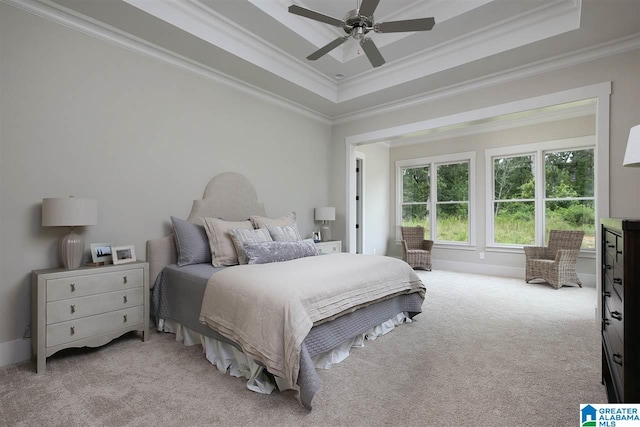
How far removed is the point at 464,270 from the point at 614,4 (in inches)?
181

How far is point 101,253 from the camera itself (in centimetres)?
275

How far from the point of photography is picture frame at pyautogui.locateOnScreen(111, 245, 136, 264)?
2764 millimetres

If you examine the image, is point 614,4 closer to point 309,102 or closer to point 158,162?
point 309,102

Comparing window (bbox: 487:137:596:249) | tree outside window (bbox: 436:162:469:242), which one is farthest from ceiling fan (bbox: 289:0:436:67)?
tree outside window (bbox: 436:162:469:242)

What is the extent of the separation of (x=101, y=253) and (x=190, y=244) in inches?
28.4

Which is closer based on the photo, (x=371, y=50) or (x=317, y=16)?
(x=317, y=16)

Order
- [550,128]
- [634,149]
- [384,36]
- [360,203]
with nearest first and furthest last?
[634,149]
[384,36]
[550,128]
[360,203]

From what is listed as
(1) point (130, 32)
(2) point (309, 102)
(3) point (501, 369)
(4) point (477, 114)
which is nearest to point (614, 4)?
(4) point (477, 114)

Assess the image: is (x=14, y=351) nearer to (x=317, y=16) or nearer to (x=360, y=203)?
(x=317, y=16)

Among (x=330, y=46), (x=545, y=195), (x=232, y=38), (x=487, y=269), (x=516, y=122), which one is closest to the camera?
(x=330, y=46)

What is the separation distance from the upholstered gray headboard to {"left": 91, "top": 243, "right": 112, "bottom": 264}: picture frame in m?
0.40

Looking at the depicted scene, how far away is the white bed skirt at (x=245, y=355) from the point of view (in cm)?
205

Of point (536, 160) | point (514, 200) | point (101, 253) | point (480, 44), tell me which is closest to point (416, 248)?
point (514, 200)

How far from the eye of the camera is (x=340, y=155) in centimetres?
546
